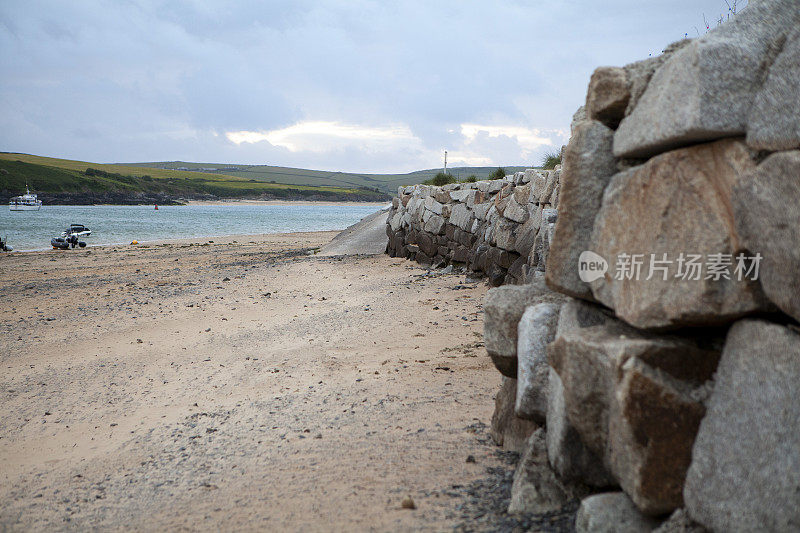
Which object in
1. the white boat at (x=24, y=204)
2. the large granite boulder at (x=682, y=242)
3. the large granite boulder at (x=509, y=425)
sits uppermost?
the large granite boulder at (x=682, y=242)

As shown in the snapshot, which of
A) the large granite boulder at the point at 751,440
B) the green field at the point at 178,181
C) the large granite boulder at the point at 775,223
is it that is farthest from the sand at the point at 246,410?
the green field at the point at 178,181

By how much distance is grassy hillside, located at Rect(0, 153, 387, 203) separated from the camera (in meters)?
91.6

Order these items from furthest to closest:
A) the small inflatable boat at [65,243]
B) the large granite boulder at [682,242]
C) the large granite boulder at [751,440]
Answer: the small inflatable boat at [65,243] < the large granite boulder at [682,242] < the large granite boulder at [751,440]

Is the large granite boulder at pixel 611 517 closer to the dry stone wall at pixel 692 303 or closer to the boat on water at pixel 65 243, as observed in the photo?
the dry stone wall at pixel 692 303

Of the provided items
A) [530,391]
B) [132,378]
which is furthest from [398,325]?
[530,391]

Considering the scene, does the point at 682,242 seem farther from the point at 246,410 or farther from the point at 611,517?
the point at 246,410

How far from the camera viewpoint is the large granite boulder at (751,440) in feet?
6.68

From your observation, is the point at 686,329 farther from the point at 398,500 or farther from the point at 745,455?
the point at 398,500

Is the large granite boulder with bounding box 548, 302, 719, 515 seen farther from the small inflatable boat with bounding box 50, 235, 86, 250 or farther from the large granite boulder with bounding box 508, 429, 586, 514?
the small inflatable boat with bounding box 50, 235, 86, 250

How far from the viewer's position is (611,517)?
2.64m

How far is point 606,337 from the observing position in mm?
2811

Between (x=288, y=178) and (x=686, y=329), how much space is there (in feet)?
549

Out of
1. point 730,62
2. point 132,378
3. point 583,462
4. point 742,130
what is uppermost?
point 730,62

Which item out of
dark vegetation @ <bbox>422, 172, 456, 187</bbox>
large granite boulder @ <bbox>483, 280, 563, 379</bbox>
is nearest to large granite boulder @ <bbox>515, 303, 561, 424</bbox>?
large granite boulder @ <bbox>483, 280, 563, 379</bbox>
